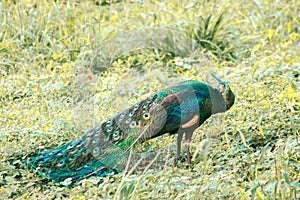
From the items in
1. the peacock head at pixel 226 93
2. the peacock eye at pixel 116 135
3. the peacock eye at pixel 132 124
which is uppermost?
the peacock head at pixel 226 93

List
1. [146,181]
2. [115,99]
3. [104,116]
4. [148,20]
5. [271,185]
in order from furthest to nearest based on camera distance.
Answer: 1. [148,20]
2. [115,99]
3. [104,116]
4. [146,181]
5. [271,185]

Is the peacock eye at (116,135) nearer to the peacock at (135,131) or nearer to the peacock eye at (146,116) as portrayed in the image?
the peacock at (135,131)

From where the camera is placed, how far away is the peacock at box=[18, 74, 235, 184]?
459 centimetres

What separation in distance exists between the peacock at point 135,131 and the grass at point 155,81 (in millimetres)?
118

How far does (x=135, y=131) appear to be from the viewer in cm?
466

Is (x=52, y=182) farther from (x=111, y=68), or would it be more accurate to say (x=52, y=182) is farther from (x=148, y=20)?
(x=148, y=20)

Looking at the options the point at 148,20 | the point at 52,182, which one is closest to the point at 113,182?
the point at 52,182

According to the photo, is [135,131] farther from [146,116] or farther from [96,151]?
A: [96,151]

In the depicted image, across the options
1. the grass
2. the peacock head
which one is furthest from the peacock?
the grass

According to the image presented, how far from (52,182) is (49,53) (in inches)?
104

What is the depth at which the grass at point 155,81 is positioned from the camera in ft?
14.0

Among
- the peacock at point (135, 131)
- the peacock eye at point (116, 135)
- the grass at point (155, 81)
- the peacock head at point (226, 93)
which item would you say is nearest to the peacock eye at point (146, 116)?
the peacock at point (135, 131)

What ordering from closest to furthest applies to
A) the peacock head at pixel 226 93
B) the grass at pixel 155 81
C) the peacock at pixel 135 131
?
the grass at pixel 155 81 → the peacock at pixel 135 131 → the peacock head at pixel 226 93

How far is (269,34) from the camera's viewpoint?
268 inches
